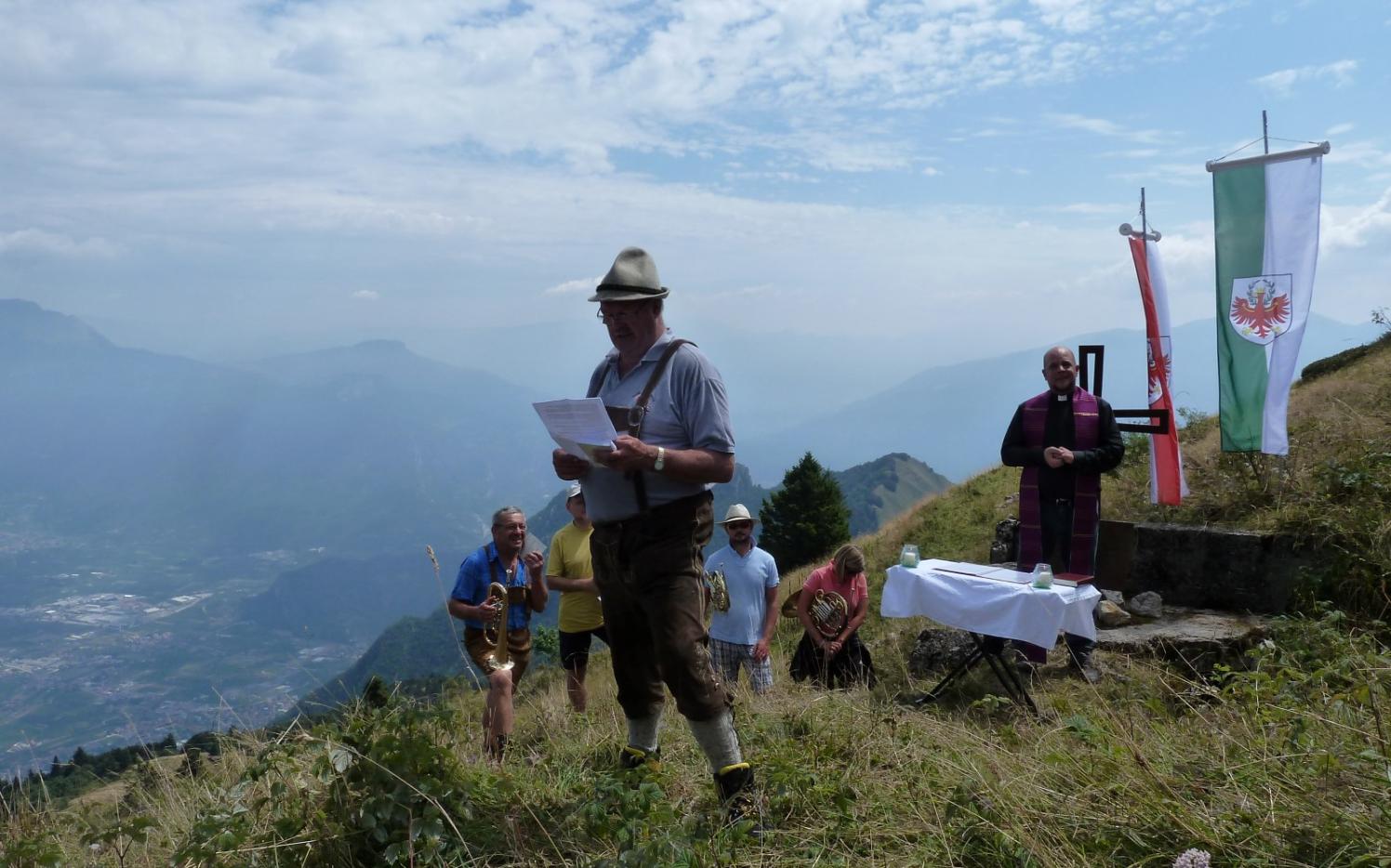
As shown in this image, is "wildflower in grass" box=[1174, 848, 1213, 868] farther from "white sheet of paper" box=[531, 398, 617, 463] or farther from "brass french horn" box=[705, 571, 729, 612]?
"brass french horn" box=[705, 571, 729, 612]

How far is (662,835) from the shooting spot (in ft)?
9.25

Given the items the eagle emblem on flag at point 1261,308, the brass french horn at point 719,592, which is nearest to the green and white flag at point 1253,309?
the eagle emblem on flag at point 1261,308

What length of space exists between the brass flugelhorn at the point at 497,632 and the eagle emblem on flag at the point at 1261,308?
6.36 m

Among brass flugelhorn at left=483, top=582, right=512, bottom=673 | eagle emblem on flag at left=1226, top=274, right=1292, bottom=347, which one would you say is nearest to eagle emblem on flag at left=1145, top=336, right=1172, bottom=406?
eagle emblem on flag at left=1226, top=274, right=1292, bottom=347

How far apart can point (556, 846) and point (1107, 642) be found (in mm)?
4896

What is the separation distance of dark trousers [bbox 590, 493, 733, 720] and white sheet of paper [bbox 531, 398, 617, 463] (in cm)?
35

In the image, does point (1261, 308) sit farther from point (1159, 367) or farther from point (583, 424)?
point (583, 424)

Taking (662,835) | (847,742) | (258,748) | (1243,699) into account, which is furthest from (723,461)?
(1243,699)

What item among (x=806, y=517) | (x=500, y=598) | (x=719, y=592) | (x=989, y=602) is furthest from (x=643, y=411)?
(x=806, y=517)

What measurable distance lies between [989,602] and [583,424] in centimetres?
371

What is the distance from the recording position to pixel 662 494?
3.32 meters

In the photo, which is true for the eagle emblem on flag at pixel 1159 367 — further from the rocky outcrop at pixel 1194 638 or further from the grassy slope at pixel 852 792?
the grassy slope at pixel 852 792

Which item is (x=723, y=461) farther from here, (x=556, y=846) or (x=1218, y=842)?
(x=1218, y=842)

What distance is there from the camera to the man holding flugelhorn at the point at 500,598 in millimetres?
5406
